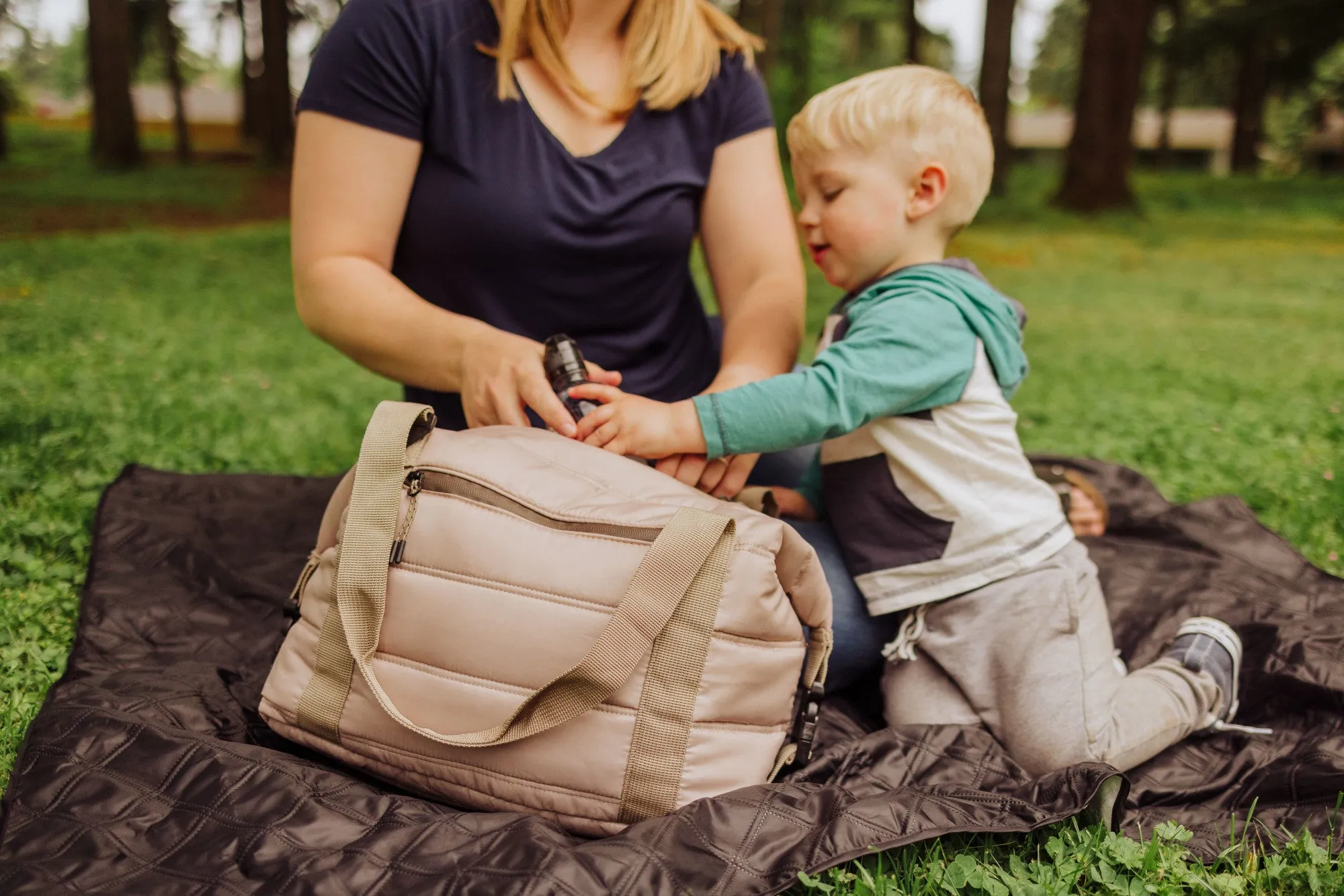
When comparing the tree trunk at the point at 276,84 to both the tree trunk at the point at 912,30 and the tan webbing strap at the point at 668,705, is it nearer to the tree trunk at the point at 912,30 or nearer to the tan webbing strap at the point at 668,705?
the tree trunk at the point at 912,30

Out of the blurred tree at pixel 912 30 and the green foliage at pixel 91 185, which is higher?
the blurred tree at pixel 912 30

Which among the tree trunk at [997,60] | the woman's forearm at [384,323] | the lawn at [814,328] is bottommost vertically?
the lawn at [814,328]

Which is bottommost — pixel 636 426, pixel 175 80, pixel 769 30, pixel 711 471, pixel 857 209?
pixel 711 471

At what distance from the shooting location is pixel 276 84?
15969 mm

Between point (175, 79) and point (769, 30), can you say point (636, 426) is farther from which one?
point (175, 79)

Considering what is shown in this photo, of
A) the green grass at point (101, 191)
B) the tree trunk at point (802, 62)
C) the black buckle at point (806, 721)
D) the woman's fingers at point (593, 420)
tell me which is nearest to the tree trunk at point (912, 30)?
the tree trunk at point (802, 62)

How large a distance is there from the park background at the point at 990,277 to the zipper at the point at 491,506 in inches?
21.5

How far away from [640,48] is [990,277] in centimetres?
707

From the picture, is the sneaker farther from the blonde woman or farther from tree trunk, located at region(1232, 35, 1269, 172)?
tree trunk, located at region(1232, 35, 1269, 172)

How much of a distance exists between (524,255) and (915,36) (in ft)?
67.4

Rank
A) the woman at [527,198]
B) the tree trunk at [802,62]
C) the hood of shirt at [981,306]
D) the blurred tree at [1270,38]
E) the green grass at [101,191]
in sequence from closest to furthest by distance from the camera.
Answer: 1. the hood of shirt at [981,306]
2. the woman at [527,198]
3. the green grass at [101,191]
4. the blurred tree at [1270,38]
5. the tree trunk at [802,62]

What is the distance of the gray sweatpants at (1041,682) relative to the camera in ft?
5.91

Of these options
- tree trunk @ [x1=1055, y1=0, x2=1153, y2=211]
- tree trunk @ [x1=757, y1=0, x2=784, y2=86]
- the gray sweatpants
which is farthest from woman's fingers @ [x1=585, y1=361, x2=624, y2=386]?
tree trunk @ [x1=757, y1=0, x2=784, y2=86]

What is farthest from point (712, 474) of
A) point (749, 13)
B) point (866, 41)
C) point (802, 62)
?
point (866, 41)
